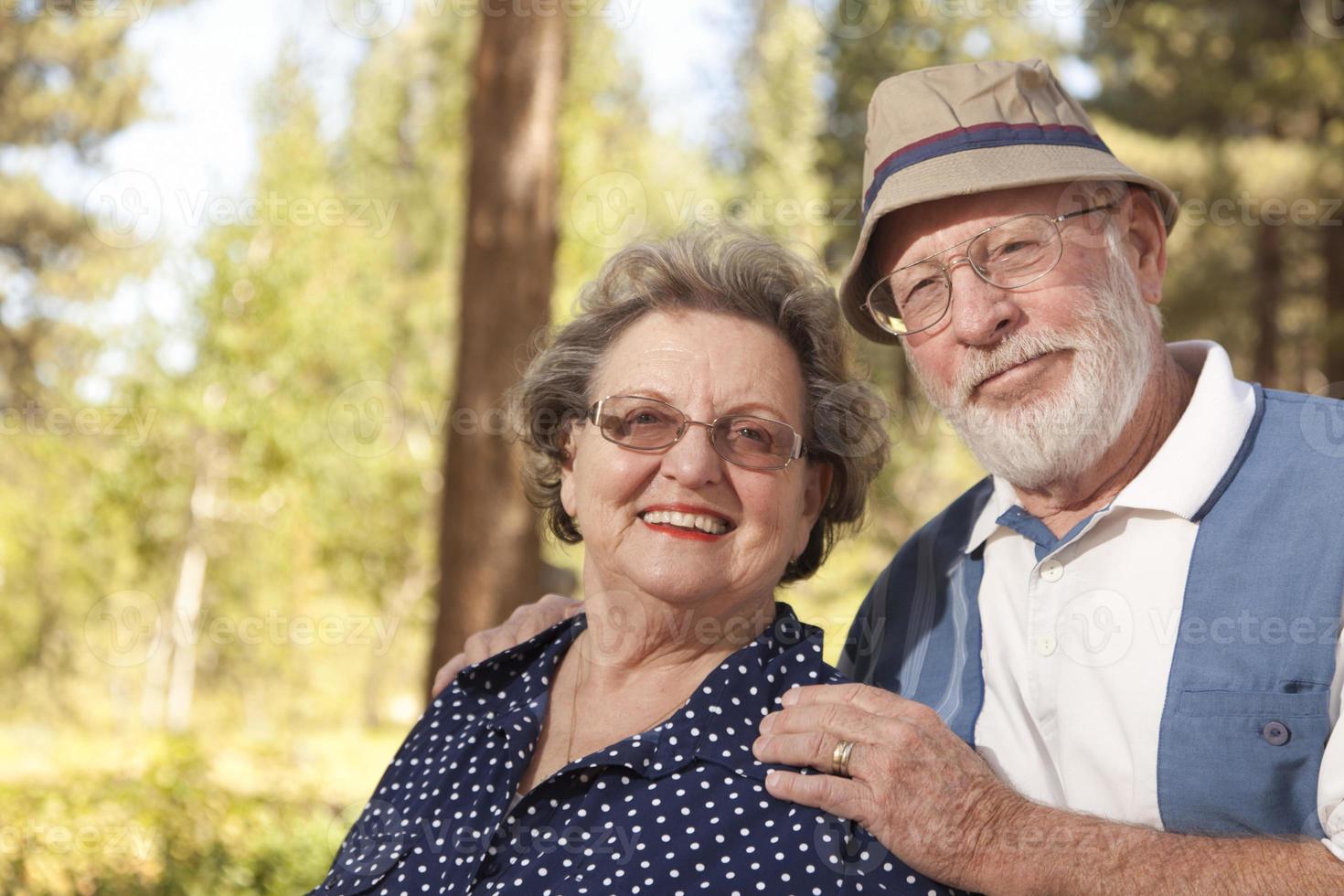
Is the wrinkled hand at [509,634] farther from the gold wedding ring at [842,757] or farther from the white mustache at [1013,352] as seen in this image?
the white mustache at [1013,352]

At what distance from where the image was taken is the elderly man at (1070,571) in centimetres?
199

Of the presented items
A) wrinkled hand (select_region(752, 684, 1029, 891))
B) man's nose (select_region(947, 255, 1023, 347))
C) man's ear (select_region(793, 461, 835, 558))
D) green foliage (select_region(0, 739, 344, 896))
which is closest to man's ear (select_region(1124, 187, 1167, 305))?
man's nose (select_region(947, 255, 1023, 347))

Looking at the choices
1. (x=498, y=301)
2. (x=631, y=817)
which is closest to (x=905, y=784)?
(x=631, y=817)

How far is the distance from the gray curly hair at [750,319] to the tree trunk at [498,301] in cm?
260

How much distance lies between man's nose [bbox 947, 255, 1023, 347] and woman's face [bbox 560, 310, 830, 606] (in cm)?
35

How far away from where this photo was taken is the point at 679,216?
14.1m

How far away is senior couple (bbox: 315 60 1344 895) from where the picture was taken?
2.02m

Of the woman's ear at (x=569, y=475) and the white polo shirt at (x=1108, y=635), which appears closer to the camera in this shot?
the white polo shirt at (x=1108, y=635)

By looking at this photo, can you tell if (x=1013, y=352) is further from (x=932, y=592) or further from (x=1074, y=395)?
(x=932, y=592)

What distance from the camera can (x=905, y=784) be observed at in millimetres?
1988

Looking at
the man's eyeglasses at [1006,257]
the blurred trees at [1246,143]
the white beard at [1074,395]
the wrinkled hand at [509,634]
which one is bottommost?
the wrinkled hand at [509,634]

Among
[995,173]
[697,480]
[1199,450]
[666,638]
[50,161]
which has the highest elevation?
[50,161]

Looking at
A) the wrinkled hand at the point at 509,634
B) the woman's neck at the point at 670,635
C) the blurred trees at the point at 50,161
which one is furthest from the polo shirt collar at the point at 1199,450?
the blurred trees at the point at 50,161

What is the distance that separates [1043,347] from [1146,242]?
0.46 m
